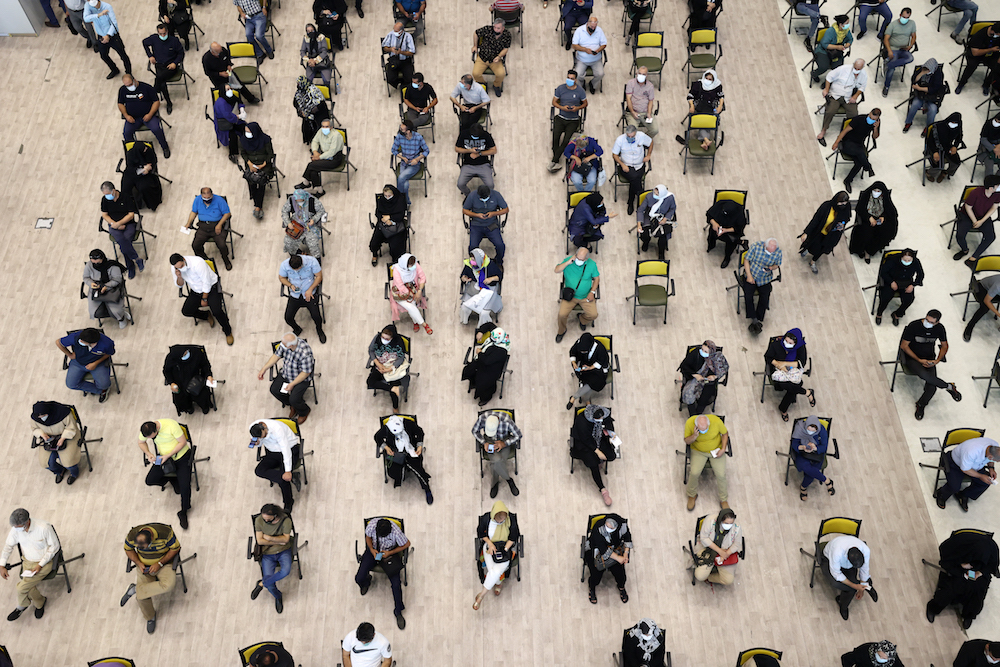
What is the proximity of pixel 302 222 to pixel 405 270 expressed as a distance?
1919 millimetres

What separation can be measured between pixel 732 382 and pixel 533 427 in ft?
9.13

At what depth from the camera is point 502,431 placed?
12.4 m

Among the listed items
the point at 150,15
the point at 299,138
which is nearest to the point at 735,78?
the point at 299,138

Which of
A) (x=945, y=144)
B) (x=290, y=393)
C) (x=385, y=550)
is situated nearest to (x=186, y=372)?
(x=290, y=393)

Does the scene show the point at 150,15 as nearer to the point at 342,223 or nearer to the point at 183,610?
the point at 342,223

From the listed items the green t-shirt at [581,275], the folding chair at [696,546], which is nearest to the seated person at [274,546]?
the folding chair at [696,546]

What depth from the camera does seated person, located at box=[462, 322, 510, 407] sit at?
43.1 feet

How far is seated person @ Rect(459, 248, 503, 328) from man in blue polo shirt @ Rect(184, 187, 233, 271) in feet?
11.6

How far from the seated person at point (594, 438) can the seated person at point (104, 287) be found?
6.49 m

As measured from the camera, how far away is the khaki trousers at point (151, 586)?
1159 cm

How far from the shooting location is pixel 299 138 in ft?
55.9

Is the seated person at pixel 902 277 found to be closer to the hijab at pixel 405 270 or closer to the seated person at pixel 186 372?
the hijab at pixel 405 270

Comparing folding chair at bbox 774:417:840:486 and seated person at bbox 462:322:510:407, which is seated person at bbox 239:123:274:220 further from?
folding chair at bbox 774:417:840:486

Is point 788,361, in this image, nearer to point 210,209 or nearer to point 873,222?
point 873,222
